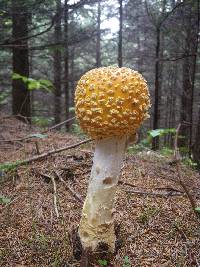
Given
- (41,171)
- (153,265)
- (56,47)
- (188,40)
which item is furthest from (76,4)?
(153,265)

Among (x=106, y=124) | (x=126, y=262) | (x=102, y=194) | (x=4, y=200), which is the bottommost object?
(x=126, y=262)

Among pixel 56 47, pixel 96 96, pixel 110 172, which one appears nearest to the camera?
pixel 96 96

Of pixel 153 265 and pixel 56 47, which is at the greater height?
pixel 56 47

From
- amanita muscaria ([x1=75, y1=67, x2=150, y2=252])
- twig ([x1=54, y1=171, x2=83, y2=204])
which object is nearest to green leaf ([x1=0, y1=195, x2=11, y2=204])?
twig ([x1=54, y1=171, x2=83, y2=204])

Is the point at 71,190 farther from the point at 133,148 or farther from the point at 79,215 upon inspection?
the point at 133,148

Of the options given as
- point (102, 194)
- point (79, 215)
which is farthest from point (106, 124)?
point (79, 215)

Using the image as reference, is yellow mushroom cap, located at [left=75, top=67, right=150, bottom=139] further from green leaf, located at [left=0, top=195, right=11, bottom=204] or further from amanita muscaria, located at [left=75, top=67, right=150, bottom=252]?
green leaf, located at [left=0, top=195, right=11, bottom=204]

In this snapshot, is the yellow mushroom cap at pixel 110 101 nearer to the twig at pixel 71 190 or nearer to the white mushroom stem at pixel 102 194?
the white mushroom stem at pixel 102 194

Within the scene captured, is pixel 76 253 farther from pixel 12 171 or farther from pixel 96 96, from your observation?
pixel 12 171
